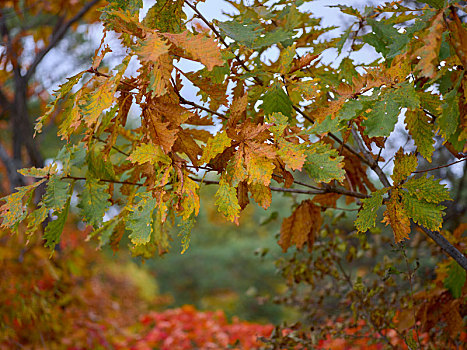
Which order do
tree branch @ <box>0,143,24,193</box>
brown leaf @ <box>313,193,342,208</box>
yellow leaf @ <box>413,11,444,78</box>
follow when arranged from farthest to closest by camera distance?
tree branch @ <box>0,143,24,193</box>, brown leaf @ <box>313,193,342,208</box>, yellow leaf @ <box>413,11,444,78</box>

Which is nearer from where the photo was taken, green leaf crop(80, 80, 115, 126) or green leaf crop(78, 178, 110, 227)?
green leaf crop(80, 80, 115, 126)

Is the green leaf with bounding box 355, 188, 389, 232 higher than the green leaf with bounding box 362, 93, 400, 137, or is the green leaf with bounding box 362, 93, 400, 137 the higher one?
the green leaf with bounding box 362, 93, 400, 137

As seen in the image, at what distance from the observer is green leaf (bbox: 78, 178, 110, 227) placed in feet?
2.24

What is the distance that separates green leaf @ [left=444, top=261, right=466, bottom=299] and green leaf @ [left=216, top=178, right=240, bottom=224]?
0.72m

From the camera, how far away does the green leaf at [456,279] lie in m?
1.03

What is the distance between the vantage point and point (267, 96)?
0.69 metres

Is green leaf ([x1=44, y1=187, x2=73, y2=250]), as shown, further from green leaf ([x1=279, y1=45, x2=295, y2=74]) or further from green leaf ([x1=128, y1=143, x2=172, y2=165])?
green leaf ([x1=279, y1=45, x2=295, y2=74])

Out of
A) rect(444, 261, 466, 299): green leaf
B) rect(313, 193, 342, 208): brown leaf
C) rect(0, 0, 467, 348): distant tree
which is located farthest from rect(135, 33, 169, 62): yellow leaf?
rect(444, 261, 466, 299): green leaf

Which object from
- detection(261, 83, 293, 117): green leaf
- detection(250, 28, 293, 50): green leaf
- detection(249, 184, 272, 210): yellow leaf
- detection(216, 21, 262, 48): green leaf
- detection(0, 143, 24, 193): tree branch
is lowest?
detection(249, 184, 272, 210): yellow leaf

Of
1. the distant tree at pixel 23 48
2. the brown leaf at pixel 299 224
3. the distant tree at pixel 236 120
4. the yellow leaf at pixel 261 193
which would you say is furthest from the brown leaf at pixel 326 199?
the distant tree at pixel 23 48

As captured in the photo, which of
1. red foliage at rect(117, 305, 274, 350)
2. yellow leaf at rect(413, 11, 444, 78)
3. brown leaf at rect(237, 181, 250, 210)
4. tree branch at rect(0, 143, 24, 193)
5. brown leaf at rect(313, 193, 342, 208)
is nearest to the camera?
yellow leaf at rect(413, 11, 444, 78)

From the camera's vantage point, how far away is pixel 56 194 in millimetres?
665

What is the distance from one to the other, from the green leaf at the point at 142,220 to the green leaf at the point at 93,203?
0.38 feet

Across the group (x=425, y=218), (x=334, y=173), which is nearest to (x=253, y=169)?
(x=334, y=173)
